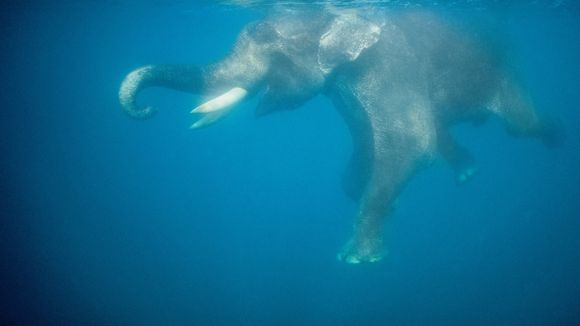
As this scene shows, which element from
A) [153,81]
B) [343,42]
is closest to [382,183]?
[343,42]

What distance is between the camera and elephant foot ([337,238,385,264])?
602 cm

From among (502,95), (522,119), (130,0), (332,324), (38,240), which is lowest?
(332,324)

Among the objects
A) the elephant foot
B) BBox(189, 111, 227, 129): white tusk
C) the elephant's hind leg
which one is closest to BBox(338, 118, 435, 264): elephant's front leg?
the elephant foot

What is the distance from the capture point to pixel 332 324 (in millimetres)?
16406

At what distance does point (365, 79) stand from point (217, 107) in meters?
2.19

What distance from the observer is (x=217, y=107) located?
206 inches

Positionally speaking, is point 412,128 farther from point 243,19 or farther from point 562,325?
point 243,19

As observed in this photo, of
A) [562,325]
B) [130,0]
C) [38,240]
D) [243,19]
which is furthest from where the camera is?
[38,240]

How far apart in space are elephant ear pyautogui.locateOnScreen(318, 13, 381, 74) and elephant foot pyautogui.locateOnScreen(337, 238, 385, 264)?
2.39m

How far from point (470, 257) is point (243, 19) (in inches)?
610

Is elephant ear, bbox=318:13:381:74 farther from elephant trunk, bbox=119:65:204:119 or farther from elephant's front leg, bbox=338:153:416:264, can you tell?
elephant trunk, bbox=119:65:204:119

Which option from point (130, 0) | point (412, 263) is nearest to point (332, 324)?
point (412, 263)

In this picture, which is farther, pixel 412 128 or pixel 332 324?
pixel 332 324

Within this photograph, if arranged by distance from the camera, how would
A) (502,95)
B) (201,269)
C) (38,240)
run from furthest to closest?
(38,240) → (201,269) → (502,95)
